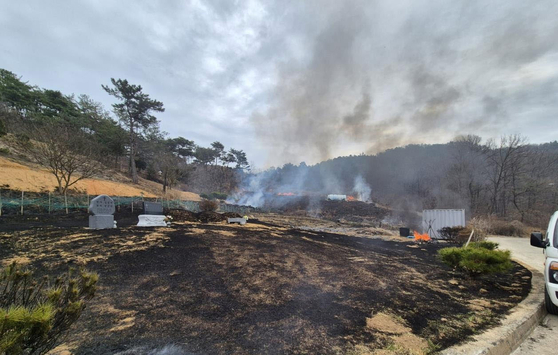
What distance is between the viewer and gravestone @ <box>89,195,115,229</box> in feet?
32.0

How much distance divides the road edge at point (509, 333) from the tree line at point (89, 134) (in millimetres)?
22592

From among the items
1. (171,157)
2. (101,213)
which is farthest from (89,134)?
(101,213)

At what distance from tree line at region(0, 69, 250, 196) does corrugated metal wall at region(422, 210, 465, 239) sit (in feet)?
86.5

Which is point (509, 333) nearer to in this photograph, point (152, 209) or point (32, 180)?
point (152, 209)

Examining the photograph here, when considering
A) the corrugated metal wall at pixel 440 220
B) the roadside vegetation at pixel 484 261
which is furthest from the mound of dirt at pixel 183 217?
the corrugated metal wall at pixel 440 220

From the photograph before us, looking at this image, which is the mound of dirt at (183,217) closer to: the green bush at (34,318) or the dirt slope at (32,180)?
the dirt slope at (32,180)

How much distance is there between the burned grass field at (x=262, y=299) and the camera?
9.06 ft

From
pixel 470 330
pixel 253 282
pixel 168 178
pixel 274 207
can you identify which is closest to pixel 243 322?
pixel 253 282

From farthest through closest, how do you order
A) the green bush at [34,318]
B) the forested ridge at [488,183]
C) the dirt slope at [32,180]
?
the forested ridge at [488,183]
the dirt slope at [32,180]
the green bush at [34,318]

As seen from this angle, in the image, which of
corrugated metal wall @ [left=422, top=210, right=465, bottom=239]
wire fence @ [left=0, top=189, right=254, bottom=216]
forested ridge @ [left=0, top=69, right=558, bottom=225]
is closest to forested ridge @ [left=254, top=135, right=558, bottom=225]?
forested ridge @ [left=0, top=69, right=558, bottom=225]

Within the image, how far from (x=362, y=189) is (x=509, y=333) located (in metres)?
57.8

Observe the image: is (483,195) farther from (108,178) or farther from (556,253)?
(108,178)

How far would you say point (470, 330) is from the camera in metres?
3.16

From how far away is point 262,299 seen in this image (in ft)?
13.0
